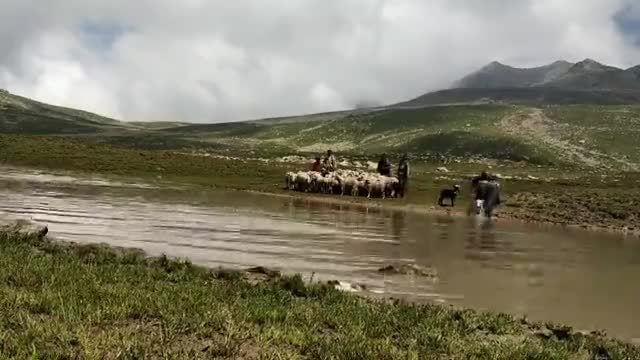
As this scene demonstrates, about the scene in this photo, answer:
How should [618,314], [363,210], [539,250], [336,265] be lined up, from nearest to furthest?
[618,314], [336,265], [539,250], [363,210]

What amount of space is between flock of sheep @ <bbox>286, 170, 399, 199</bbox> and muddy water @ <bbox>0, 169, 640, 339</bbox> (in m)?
9.47

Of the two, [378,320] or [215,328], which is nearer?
[215,328]

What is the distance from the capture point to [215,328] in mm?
Result: 9172

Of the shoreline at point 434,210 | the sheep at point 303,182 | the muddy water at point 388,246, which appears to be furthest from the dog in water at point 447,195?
the sheep at point 303,182

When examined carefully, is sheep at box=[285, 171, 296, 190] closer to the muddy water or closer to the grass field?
the grass field

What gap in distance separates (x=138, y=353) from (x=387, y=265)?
10125 mm

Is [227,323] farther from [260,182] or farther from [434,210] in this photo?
[260,182]

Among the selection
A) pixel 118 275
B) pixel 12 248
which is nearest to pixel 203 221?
pixel 12 248

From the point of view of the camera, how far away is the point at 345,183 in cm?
4572

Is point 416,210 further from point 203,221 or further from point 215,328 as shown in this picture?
point 215,328

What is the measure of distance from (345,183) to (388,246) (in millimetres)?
24623

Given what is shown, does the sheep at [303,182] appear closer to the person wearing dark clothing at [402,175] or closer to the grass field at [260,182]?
the grass field at [260,182]

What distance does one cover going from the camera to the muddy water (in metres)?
14.3

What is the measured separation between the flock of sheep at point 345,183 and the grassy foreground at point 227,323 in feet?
103
